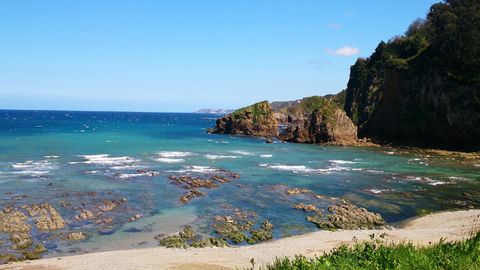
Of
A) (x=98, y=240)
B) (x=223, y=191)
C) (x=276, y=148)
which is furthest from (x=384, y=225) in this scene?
(x=276, y=148)

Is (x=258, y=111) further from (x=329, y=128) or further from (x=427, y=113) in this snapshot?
(x=427, y=113)

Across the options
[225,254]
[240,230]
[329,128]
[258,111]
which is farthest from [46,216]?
[258,111]

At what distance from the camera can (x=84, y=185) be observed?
132ft

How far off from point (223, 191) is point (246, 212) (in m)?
7.70

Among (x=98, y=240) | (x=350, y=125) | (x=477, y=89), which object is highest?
(x=477, y=89)

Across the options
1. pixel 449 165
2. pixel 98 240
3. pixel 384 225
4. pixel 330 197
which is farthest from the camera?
pixel 449 165

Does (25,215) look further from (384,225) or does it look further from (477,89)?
(477,89)

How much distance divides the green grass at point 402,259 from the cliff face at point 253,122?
10144cm

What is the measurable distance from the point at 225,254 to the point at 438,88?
6680 cm

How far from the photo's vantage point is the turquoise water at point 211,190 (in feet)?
94.3

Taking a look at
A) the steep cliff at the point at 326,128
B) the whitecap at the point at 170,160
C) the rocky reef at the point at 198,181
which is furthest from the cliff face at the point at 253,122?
the rocky reef at the point at 198,181

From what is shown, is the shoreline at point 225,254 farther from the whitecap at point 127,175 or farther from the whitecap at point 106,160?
the whitecap at point 106,160

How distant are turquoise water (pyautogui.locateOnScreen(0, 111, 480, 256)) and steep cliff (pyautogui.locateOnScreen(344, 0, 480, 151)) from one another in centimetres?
905

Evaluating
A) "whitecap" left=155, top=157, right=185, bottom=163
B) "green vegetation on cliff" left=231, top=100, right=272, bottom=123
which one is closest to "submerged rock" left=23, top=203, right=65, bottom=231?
"whitecap" left=155, top=157, right=185, bottom=163
